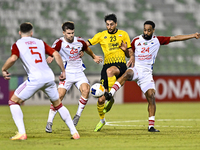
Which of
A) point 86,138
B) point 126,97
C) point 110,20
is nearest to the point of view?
point 86,138

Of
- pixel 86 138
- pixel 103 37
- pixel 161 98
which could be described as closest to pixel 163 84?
pixel 161 98

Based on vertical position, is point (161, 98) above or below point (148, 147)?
below

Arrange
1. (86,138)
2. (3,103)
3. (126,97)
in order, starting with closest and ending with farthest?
(86,138)
(3,103)
(126,97)

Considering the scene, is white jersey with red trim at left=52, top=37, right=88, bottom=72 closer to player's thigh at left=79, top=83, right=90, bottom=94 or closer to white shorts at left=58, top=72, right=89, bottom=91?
white shorts at left=58, top=72, right=89, bottom=91

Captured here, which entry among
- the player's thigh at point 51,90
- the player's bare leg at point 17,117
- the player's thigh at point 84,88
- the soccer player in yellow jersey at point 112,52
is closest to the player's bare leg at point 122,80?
the soccer player in yellow jersey at point 112,52

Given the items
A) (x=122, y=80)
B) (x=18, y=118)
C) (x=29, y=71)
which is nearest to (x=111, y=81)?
(x=122, y=80)

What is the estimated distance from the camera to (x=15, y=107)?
618 centimetres

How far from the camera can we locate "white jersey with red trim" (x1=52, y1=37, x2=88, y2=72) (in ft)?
26.5

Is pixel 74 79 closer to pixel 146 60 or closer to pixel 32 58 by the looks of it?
pixel 146 60

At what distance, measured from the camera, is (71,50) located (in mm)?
8094

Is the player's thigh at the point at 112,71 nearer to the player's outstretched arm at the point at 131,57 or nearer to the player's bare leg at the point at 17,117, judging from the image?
the player's outstretched arm at the point at 131,57

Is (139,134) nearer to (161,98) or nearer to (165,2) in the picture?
(161,98)

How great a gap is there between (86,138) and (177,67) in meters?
15.2

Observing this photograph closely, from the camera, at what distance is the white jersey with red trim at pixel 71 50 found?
8082 mm
